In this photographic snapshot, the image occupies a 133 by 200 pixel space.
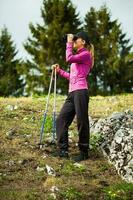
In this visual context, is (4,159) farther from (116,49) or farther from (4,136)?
(116,49)

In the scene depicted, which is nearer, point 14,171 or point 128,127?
point 14,171

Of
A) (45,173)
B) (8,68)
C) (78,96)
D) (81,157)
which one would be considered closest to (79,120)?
(78,96)

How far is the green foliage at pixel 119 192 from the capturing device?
9.60 meters

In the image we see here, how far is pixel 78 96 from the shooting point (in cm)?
1147

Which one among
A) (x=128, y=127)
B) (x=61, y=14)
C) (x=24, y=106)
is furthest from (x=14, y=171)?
A: (x=61, y=14)

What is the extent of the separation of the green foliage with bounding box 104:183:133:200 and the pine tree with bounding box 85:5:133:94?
3883 centimetres

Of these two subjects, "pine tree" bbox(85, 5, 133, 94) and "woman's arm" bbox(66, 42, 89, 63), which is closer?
"woman's arm" bbox(66, 42, 89, 63)

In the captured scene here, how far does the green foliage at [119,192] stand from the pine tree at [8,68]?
3911cm

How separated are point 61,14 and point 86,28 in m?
Answer: 4.49

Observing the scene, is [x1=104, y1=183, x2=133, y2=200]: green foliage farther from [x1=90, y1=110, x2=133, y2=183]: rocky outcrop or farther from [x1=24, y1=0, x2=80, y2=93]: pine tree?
[x1=24, y1=0, x2=80, y2=93]: pine tree

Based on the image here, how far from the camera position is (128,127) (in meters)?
12.1

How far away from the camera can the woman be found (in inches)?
450

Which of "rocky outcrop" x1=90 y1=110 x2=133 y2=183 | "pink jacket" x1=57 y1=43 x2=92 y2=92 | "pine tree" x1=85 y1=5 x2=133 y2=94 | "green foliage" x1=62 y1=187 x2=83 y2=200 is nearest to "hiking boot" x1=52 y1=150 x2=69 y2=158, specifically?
"rocky outcrop" x1=90 y1=110 x2=133 y2=183

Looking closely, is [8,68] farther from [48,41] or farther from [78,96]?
[78,96]
